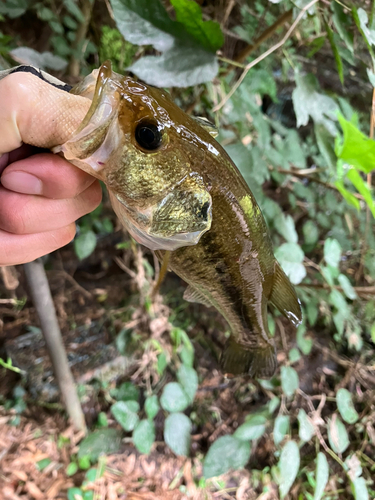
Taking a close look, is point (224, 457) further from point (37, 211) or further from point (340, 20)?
point (340, 20)

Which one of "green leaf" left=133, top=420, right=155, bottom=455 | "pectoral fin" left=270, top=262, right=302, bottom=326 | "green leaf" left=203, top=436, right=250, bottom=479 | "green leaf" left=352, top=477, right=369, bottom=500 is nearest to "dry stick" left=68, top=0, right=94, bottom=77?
"pectoral fin" left=270, top=262, right=302, bottom=326

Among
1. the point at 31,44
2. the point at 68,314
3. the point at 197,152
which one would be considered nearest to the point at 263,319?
the point at 197,152

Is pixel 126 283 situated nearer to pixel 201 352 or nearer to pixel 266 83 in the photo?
pixel 201 352

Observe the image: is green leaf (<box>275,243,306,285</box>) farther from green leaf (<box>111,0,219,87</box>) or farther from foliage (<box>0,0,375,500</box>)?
green leaf (<box>111,0,219,87</box>)

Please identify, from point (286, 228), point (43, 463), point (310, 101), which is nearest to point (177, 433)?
point (43, 463)

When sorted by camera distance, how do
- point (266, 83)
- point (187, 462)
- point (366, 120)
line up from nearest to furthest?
point (266, 83)
point (187, 462)
point (366, 120)
